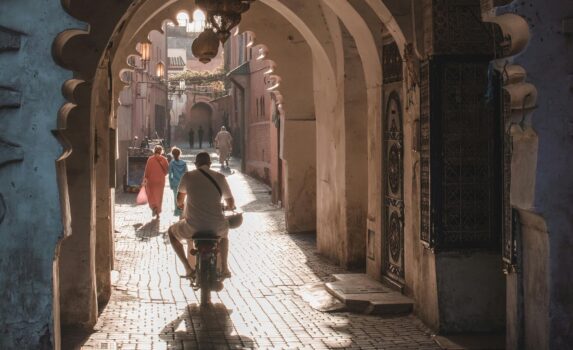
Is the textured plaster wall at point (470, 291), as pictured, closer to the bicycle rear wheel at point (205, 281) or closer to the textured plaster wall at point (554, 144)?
the textured plaster wall at point (554, 144)

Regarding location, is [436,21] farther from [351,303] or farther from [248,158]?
[248,158]

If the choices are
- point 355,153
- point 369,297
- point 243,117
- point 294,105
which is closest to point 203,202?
point 369,297

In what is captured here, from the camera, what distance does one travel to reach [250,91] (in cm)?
3212

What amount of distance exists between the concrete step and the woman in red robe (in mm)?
7839

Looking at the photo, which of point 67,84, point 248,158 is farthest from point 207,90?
point 67,84

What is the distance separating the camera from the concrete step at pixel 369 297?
28.5ft

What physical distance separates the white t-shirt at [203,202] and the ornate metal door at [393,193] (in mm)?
1669

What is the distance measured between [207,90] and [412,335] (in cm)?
6078

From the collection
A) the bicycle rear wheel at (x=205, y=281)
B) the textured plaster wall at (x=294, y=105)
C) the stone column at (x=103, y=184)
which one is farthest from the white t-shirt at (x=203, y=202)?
the textured plaster wall at (x=294, y=105)

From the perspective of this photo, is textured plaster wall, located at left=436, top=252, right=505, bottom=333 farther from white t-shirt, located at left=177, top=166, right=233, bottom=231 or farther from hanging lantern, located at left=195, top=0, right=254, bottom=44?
hanging lantern, located at left=195, top=0, right=254, bottom=44

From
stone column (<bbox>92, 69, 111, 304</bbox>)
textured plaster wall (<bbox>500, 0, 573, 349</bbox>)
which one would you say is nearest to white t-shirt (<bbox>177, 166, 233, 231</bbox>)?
stone column (<bbox>92, 69, 111, 304</bbox>)

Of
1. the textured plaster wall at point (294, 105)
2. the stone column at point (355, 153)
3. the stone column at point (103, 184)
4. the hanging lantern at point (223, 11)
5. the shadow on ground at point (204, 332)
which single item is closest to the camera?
the shadow on ground at point (204, 332)

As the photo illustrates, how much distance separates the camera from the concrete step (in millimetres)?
8688

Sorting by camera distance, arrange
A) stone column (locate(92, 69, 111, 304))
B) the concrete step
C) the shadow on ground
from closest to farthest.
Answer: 1. the shadow on ground
2. the concrete step
3. stone column (locate(92, 69, 111, 304))
